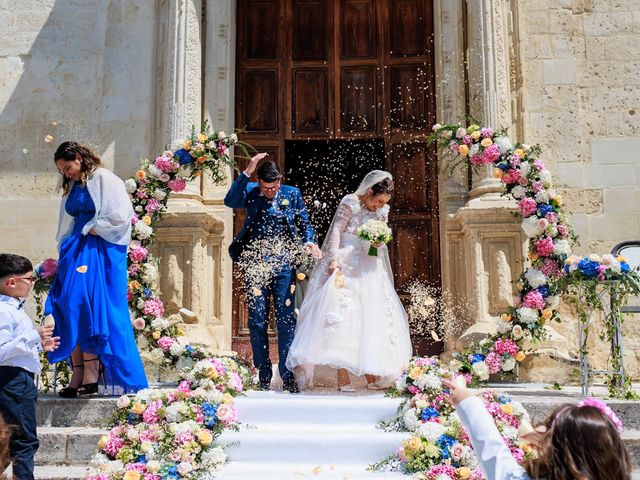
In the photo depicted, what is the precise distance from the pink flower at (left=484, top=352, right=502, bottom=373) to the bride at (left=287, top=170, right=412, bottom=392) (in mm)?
687

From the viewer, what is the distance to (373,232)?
5.89 meters

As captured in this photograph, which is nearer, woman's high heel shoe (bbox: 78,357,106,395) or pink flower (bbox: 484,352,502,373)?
woman's high heel shoe (bbox: 78,357,106,395)

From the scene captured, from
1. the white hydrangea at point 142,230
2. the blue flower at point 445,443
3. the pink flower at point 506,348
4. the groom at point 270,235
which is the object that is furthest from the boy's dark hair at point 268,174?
the blue flower at point 445,443

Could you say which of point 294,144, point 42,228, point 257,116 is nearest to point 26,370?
point 42,228

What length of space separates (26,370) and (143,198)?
3205mm

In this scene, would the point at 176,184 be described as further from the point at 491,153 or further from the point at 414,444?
the point at 414,444

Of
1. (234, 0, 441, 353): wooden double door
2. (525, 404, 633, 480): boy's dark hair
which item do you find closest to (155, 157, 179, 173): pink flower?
(234, 0, 441, 353): wooden double door

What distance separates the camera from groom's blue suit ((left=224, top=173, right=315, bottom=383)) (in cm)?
586

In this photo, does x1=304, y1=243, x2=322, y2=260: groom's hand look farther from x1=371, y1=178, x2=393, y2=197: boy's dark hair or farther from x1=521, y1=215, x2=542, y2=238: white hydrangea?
x1=521, y1=215, x2=542, y2=238: white hydrangea

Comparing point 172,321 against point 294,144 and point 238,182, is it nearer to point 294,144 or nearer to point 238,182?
point 238,182

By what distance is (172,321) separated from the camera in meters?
7.07

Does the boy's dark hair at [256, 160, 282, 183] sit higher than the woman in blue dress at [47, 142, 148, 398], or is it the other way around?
the boy's dark hair at [256, 160, 282, 183]

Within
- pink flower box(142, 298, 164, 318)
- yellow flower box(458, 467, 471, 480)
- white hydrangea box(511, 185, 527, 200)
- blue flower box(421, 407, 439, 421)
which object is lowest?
yellow flower box(458, 467, 471, 480)

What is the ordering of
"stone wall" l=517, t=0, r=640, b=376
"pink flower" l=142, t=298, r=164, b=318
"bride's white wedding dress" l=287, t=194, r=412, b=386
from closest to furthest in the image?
1. "bride's white wedding dress" l=287, t=194, r=412, b=386
2. "pink flower" l=142, t=298, r=164, b=318
3. "stone wall" l=517, t=0, r=640, b=376
